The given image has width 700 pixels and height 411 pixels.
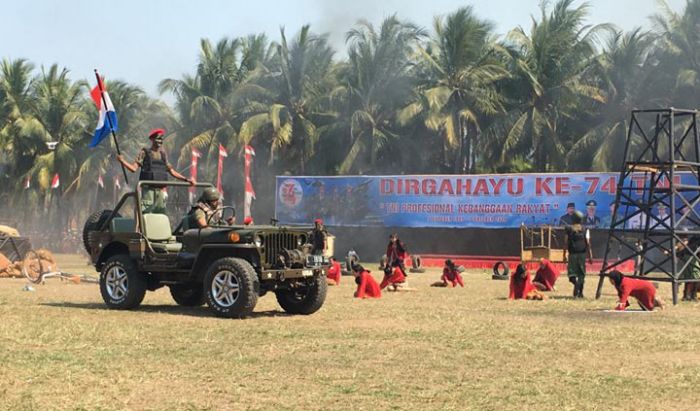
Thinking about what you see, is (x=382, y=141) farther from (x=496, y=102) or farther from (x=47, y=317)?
(x=47, y=317)

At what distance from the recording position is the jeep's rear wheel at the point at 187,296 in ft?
50.2

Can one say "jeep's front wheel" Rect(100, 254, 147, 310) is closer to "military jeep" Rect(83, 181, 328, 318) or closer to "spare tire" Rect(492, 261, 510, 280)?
"military jeep" Rect(83, 181, 328, 318)

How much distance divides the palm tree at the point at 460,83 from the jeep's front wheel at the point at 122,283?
27525 millimetres

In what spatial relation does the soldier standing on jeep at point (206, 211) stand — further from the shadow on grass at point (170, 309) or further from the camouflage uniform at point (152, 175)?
the shadow on grass at point (170, 309)

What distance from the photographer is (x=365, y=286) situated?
18172mm

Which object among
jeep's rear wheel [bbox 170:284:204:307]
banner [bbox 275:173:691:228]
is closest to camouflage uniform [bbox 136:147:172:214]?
jeep's rear wheel [bbox 170:284:204:307]

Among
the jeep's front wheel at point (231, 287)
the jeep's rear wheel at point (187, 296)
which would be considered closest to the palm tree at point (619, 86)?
the jeep's rear wheel at point (187, 296)

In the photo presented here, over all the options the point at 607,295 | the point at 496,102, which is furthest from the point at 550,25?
the point at 607,295

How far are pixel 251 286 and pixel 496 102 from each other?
1174 inches

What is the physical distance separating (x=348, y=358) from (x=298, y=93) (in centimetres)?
3740

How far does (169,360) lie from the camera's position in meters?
9.44

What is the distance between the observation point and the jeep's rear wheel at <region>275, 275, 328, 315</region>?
47.1ft

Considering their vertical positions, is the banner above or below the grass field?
above

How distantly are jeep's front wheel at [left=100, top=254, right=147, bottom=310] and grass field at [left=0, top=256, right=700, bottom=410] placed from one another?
0.29m
